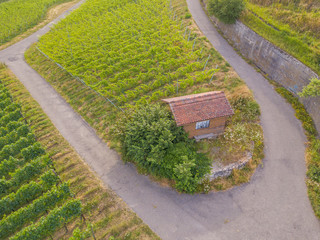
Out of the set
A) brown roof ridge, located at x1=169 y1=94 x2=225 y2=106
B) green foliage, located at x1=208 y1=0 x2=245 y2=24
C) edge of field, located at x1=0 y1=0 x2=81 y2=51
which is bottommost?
brown roof ridge, located at x1=169 y1=94 x2=225 y2=106

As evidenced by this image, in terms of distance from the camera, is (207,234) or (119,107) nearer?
(207,234)

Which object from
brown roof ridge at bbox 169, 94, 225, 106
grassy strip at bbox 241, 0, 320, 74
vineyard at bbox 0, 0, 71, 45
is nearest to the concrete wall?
grassy strip at bbox 241, 0, 320, 74

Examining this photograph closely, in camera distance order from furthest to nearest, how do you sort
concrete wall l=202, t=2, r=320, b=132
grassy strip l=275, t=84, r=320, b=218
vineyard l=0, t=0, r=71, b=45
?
vineyard l=0, t=0, r=71, b=45
concrete wall l=202, t=2, r=320, b=132
grassy strip l=275, t=84, r=320, b=218

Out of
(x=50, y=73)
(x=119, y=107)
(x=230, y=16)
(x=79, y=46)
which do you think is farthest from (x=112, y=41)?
(x=230, y=16)

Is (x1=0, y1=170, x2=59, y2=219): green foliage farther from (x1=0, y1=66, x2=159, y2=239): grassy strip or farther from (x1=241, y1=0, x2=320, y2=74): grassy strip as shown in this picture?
(x1=241, y1=0, x2=320, y2=74): grassy strip

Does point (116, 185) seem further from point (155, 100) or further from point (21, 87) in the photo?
point (21, 87)

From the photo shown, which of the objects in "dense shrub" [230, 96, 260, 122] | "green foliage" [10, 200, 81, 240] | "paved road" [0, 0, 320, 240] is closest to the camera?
"green foliage" [10, 200, 81, 240]

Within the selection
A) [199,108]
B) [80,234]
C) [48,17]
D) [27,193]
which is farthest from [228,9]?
[48,17]
